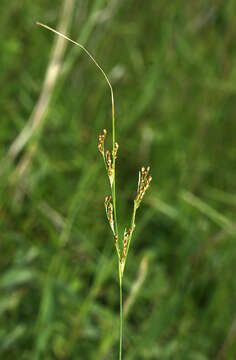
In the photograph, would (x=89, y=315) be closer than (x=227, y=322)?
Yes

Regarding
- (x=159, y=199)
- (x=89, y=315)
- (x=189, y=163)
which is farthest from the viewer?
(x=189, y=163)

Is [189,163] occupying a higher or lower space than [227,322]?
higher

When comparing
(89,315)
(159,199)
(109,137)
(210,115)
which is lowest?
(89,315)

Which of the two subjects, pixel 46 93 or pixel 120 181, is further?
pixel 120 181

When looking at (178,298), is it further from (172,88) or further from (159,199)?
(172,88)

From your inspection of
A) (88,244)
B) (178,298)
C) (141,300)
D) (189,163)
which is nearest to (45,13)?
(189,163)

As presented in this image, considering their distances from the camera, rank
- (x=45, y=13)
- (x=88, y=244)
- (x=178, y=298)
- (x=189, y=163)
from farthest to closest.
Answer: (x=45, y=13) < (x=189, y=163) < (x=88, y=244) < (x=178, y=298)

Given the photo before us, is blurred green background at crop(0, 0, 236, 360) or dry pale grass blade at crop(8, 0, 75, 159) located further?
dry pale grass blade at crop(8, 0, 75, 159)

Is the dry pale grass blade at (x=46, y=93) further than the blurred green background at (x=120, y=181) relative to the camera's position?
Yes
